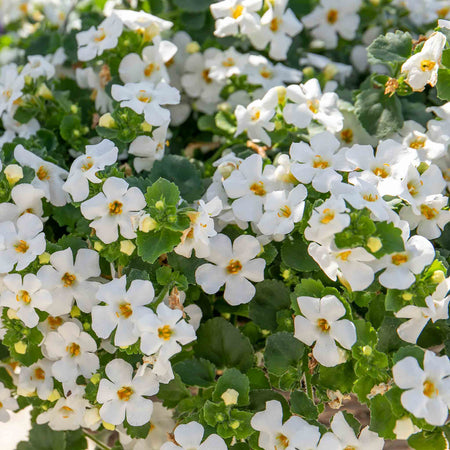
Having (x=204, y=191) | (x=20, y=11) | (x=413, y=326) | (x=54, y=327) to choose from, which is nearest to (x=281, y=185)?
(x=204, y=191)

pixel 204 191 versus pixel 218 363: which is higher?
pixel 204 191

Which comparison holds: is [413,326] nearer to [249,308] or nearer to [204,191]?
[249,308]

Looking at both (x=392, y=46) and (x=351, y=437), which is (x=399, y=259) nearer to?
(x=351, y=437)

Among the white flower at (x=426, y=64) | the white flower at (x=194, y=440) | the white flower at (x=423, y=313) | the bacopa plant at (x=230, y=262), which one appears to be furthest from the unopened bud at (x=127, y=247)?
the white flower at (x=426, y=64)

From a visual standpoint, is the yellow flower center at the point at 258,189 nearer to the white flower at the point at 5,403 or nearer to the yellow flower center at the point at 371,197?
the yellow flower center at the point at 371,197

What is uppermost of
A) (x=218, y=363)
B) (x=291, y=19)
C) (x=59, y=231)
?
(x=291, y=19)

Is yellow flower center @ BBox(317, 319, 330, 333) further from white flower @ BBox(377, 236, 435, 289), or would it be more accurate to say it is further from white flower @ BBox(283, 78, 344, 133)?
white flower @ BBox(283, 78, 344, 133)

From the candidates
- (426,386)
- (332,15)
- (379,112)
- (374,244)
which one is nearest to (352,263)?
(374,244)

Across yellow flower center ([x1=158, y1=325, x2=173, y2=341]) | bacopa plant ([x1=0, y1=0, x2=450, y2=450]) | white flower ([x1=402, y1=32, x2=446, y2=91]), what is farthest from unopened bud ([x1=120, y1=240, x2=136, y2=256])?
white flower ([x1=402, y1=32, x2=446, y2=91])
